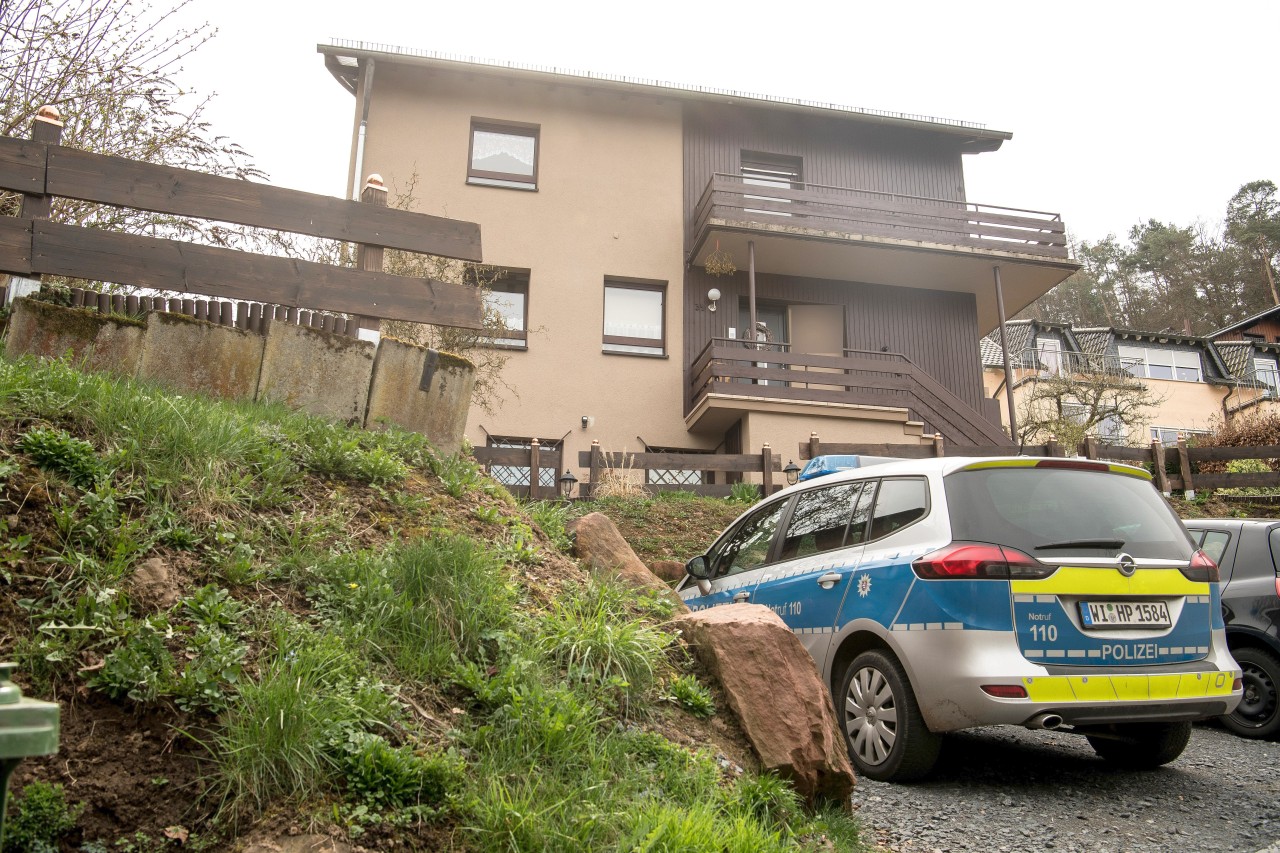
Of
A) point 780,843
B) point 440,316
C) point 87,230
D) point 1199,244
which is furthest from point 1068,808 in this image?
point 1199,244

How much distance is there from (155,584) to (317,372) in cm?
268

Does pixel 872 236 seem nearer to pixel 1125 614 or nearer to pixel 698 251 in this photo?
pixel 698 251

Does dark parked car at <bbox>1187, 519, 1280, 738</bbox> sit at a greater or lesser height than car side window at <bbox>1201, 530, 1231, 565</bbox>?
lesser

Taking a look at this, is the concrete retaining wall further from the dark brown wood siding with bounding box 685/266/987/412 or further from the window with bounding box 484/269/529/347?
the dark brown wood siding with bounding box 685/266/987/412

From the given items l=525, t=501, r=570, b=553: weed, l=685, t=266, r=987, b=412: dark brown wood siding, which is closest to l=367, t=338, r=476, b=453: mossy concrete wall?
l=525, t=501, r=570, b=553: weed

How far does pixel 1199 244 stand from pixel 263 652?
59.8 m

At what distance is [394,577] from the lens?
12.4ft

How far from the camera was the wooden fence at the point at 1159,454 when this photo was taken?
46.6 feet

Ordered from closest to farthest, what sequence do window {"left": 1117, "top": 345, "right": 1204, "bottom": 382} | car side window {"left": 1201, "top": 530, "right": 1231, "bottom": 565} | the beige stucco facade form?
1. car side window {"left": 1201, "top": 530, "right": 1231, "bottom": 565}
2. the beige stucco facade
3. window {"left": 1117, "top": 345, "right": 1204, "bottom": 382}

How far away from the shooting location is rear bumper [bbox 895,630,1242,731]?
14.2ft

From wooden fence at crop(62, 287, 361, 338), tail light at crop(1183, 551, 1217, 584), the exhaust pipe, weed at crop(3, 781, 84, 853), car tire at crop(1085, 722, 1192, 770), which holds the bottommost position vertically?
car tire at crop(1085, 722, 1192, 770)

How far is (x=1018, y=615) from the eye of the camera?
4.43 m

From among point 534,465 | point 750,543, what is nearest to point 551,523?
point 750,543

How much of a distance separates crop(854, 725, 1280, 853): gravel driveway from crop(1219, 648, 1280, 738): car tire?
77cm
